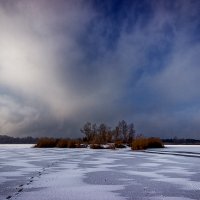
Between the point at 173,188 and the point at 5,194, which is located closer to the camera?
the point at 5,194

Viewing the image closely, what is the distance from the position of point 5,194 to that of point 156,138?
21.3 metres

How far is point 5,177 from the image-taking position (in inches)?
300

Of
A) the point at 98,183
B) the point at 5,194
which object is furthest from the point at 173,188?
the point at 5,194

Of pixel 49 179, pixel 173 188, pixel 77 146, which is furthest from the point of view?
pixel 77 146

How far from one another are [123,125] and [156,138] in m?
18.7

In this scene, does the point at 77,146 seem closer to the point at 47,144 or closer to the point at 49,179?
the point at 47,144

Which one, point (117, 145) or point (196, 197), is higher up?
point (117, 145)

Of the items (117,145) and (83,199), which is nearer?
(83,199)

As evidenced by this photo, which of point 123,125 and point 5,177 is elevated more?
point 123,125

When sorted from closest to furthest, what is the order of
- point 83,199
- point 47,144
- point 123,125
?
point 83,199, point 47,144, point 123,125

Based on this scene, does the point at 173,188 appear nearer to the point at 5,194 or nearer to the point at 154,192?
the point at 154,192

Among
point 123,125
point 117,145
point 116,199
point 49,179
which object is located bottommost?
point 116,199

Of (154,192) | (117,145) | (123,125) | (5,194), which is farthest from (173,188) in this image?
(123,125)

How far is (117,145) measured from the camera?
28.6 meters
